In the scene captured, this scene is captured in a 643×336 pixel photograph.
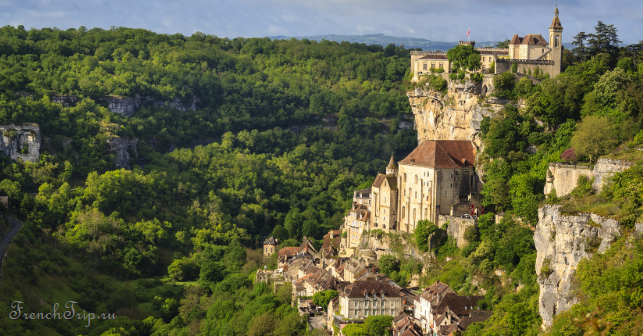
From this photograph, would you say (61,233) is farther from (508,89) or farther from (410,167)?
(508,89)

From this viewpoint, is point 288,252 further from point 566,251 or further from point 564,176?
point 566,251

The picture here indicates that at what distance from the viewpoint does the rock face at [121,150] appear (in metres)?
120

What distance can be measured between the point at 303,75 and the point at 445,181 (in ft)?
422

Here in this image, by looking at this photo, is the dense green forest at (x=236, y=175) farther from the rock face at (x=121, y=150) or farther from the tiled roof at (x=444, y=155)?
the tiled roof at (x=444, y=155)

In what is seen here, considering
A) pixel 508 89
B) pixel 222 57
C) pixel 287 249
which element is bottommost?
pixel 287 249

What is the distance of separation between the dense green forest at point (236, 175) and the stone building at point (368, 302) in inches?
196

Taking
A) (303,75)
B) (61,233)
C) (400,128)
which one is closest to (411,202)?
(61,233)

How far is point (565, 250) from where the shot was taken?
5125 centimetres

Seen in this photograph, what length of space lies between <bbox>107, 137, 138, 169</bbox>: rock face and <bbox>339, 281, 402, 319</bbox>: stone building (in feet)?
215

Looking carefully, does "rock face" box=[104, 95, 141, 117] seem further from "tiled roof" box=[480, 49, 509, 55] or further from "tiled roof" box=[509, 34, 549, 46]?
"tiled roof" box=[509, 34, 549, 46]

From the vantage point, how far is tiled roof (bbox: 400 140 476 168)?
6953cm

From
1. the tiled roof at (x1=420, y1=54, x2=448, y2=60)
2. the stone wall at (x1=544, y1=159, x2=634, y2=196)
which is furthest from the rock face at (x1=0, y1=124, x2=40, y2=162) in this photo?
the stone wall at (x1=544, y1=159, x2=634, y2=196)

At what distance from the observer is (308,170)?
142 m

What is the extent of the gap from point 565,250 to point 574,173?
9.24 metres
